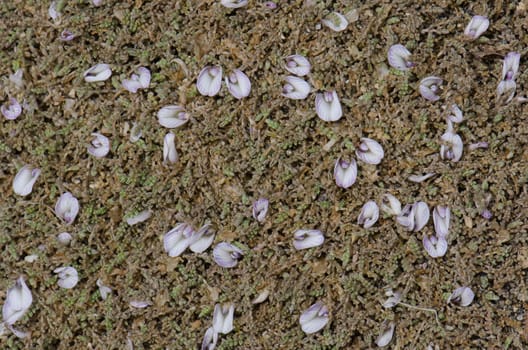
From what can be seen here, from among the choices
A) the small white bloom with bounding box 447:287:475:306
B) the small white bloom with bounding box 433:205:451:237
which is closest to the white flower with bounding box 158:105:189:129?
the small white bloom with bounding box 433:205:451:237

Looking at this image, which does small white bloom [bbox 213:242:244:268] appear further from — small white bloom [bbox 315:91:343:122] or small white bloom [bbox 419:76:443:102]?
small white bloom [bbox 419:76:443:102]

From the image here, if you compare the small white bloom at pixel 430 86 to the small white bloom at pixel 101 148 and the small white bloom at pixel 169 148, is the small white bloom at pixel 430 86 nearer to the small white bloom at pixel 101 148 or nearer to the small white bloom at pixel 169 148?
the small white bloom at pixel 169 148

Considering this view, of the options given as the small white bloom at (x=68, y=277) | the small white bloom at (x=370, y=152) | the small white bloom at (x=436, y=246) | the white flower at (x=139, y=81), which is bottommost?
the small white bloom at (x=68, y=277)

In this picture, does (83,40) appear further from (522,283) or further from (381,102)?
(522,283)

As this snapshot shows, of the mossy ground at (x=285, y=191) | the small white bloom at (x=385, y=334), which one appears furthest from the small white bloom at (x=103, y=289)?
the small white bloom at (x=385, y=334)

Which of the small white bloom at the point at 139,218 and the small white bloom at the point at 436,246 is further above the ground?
the small white bloom at the point at 139,218
